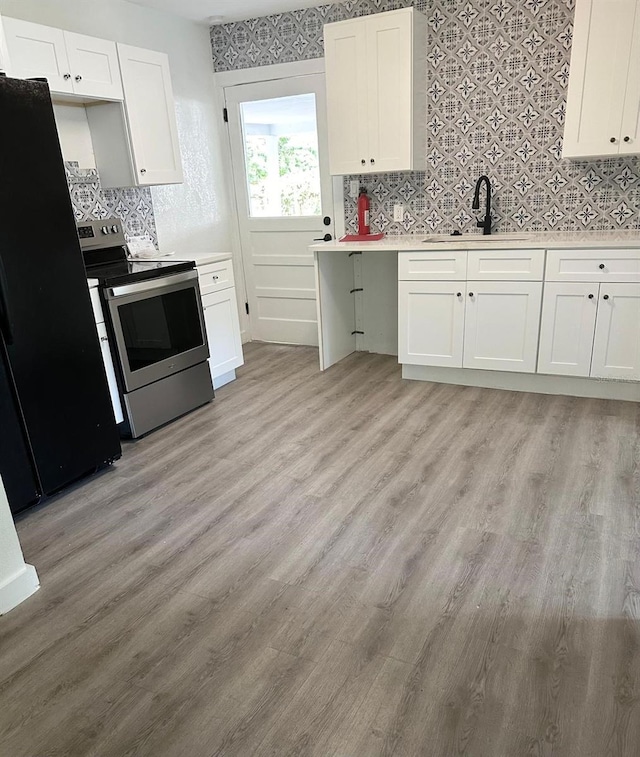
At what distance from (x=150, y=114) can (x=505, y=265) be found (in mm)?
→ 2434

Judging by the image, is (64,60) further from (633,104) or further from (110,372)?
(633,104)

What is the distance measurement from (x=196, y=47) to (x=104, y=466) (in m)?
3.35

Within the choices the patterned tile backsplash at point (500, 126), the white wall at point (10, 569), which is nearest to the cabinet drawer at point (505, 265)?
the patterned tile backsplash at point (500, 126)

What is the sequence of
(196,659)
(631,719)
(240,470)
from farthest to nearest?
(240,470), (196,659), (631,719)

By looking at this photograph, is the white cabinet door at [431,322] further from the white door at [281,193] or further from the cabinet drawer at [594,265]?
the white door at [281,193]

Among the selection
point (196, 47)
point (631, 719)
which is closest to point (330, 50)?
point (196, 47)

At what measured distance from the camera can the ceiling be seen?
3848mm

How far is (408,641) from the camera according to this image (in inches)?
67.6

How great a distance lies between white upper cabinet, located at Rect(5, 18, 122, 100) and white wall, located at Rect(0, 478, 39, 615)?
224cm

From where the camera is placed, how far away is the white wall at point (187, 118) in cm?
374

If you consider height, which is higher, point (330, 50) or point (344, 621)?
point (330, 50)

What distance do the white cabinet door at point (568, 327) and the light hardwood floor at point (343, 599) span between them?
331mm

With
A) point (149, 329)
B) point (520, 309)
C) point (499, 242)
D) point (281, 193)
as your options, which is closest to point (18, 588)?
point (149, 329)

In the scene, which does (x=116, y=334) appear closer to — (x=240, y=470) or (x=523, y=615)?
(x=240, y=470)
